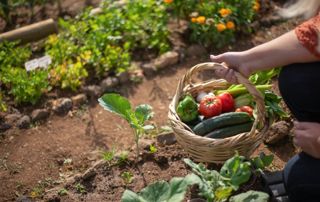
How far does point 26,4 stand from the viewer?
486 centimetres

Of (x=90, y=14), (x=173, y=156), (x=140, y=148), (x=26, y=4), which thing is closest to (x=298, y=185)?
(x=173, y=156)

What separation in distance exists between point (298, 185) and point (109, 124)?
1776mm

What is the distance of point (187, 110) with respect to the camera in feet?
9.42

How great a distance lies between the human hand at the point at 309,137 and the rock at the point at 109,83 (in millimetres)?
1972

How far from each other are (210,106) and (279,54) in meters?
0.58

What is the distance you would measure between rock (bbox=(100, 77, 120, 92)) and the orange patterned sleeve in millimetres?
2014

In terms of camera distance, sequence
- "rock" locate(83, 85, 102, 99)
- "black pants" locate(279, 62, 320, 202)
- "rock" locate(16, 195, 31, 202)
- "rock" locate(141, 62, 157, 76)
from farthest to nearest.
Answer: "rock" locate(141, 62, 157, 76) → "rock" locate(83, 85, 102, 99) → "rock" locate(16, 195, 31, 202) → "black pants" locate(279, 62, 320, 202)

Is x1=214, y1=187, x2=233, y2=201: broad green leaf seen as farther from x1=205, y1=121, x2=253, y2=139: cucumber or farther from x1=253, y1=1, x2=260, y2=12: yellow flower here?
x1=253, y1=1, x2=260, y2=12: yellow flower

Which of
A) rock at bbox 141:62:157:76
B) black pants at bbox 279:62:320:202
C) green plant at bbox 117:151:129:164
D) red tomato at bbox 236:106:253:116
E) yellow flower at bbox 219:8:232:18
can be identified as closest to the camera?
black pants at bbox 279:62:320:202

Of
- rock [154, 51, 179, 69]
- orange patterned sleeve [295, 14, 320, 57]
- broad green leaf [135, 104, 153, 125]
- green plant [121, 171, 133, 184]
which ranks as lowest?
green plant [121, 171, 133, 184]

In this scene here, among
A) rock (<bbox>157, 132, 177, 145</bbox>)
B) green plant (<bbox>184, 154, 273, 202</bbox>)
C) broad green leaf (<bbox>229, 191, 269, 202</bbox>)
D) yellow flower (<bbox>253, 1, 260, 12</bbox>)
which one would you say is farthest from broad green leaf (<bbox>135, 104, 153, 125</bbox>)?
yellow flower (<bbox>253, 1, 260, 12</bbox>)

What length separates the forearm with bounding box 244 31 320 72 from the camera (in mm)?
2400

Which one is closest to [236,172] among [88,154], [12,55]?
[88,154]

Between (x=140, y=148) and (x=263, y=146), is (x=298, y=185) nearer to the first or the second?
(x=263, y=146)
